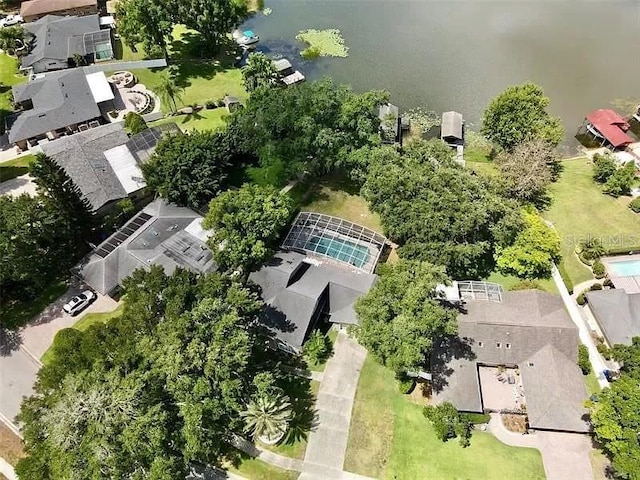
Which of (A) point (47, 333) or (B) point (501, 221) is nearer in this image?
(A) point (47, 333)

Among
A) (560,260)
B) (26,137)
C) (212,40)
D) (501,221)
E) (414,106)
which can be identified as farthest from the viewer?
(212,40)

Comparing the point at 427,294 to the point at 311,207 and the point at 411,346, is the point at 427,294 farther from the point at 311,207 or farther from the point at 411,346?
the point at 311,207

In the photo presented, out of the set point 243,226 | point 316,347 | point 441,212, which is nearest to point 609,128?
point 441,212

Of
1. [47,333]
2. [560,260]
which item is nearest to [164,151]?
[47,333]

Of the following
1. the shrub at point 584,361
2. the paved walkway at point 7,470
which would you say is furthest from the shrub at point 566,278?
the paved walkway at point 7,470

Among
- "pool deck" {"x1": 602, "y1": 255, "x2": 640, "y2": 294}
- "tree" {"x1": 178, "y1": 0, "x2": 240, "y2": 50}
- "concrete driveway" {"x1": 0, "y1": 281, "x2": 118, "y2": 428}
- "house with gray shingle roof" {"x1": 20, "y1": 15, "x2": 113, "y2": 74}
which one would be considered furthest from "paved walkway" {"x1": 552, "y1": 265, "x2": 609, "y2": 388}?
"house with gray shingle roof" {"x1": 20, "y1": 15, "x2": 113, "y2": 74}

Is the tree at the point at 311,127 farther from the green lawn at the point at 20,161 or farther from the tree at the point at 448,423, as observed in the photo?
the green lawn at the point at 20,161
